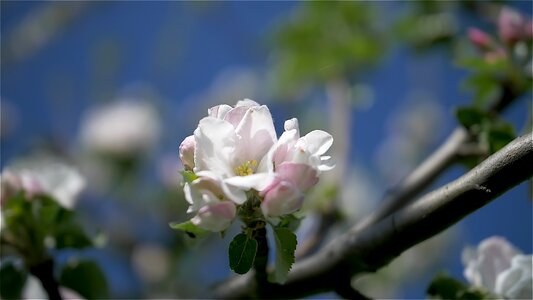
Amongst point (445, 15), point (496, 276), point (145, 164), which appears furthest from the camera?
point (145, 164)

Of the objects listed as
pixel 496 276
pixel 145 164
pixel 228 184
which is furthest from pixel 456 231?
pixel 228 184

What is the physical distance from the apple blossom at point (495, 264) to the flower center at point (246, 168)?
34 cm

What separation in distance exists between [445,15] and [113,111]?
6.04ft

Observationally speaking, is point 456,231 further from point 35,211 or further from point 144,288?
point 35,211

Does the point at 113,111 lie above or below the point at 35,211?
above

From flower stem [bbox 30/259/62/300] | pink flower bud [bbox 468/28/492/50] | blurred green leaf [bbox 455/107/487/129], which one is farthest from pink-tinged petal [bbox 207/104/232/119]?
pink flower bud [bbox 468/28/492/50]

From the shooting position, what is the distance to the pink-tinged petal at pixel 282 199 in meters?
0.59

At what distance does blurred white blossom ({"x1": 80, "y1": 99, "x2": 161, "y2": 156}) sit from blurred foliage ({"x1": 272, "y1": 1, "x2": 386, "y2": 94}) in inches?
47.4

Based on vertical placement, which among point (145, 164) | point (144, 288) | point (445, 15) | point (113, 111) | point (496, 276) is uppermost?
point (113, 111)

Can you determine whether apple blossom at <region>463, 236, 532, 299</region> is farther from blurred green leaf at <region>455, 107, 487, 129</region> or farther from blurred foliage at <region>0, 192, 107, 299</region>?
blurred foliage at <region>0, 192, 107, 299</region>

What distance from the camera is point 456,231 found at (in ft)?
9.39

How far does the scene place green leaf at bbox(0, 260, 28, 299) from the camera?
0.89 m

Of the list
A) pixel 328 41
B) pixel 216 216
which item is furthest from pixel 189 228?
pixel 328 41

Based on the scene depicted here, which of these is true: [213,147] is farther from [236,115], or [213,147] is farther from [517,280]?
[517,280]
